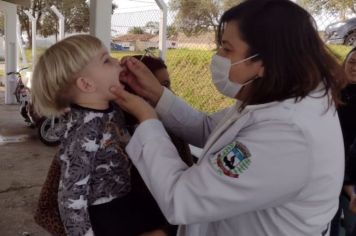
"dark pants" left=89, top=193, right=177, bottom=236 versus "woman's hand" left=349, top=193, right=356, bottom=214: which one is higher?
"dark pants" left=89, top=193, right=177, bottom=236

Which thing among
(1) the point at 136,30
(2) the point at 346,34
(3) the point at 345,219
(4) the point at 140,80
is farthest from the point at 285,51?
(2) the point at 346,34

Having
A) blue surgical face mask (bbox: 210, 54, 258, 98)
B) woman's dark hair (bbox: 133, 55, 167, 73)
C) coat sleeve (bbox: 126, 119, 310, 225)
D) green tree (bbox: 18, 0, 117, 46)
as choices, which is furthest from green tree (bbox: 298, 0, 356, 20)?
green tree (bbox: 18, 0, 117, 46)

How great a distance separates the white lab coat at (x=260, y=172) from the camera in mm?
944

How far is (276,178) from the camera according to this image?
37.0 inches

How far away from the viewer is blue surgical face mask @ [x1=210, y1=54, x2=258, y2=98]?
121 centimetres

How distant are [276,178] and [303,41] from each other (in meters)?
0.36

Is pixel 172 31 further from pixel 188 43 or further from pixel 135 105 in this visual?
pixel 135 105

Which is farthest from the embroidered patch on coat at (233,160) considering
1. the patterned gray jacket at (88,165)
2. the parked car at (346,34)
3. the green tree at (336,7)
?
the parked car at (346,34)

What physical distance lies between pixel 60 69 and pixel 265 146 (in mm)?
760

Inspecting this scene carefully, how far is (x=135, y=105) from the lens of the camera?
1.22 metres

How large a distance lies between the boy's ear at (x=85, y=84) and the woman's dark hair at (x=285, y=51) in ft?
1.80

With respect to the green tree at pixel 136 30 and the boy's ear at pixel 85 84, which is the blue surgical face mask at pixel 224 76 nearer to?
the boy's ear at pixel 85 84

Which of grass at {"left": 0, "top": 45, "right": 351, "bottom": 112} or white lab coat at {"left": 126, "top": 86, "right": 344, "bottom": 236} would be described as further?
grass at {"left": 0, "top": 45, "right": 351, "bottom": 112}

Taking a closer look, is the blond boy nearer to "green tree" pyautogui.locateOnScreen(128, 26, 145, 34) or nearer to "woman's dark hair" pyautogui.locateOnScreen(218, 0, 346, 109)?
"woman's dark hair" pyautogui.locateOnScreen(218, 0, 346, 109)
